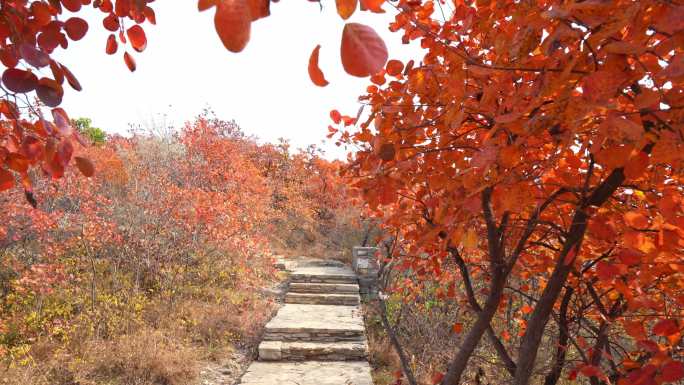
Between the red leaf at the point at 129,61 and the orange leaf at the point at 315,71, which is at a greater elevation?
the red leaf at the point at 129,61

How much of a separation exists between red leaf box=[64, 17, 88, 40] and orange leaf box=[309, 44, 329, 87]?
34.1 inches

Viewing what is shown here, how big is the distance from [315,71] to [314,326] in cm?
519

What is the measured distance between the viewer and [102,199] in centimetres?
681

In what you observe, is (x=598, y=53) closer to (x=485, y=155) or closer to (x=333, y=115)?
(x=485, y=155)

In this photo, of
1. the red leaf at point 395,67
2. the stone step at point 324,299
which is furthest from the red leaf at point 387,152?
the stone step at point 324,299

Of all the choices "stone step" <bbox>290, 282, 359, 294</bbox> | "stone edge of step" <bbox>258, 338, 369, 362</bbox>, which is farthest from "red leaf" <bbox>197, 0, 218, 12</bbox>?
"stone step" <bbox>290, 282, 359, 294</bbox>

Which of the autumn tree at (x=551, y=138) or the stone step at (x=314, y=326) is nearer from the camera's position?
the autumn tree at (x=551, y=138)

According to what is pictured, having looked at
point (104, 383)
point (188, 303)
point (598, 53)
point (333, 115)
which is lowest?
point (104, 383)

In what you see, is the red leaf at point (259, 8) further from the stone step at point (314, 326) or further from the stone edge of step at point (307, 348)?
the stone step at point (314, 326)

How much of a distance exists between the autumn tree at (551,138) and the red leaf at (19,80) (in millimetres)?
818

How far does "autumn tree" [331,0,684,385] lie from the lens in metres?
0.74

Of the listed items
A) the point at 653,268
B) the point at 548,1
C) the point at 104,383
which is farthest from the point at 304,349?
the point at 548,1

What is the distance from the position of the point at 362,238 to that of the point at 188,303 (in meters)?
5.17

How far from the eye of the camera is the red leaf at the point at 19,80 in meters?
1.00
